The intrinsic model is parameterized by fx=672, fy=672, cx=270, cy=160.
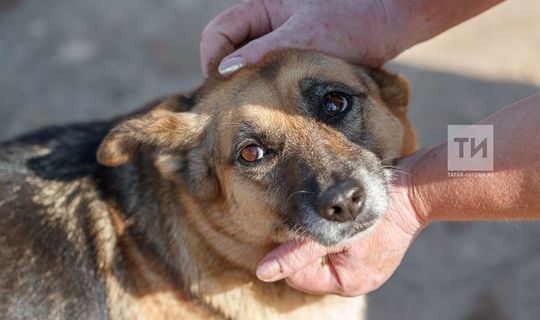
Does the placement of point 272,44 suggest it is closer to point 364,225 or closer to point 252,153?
point 252,153

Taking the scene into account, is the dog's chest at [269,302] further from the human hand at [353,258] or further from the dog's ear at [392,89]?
the dog's ear at [392,89]

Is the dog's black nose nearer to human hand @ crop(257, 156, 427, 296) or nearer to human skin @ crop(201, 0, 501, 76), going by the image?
human hand @ crop(257, 156, 427, 296)

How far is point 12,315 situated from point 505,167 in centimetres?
246

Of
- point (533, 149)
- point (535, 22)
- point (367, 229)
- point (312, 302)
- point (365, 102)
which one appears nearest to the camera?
point (533, 149)

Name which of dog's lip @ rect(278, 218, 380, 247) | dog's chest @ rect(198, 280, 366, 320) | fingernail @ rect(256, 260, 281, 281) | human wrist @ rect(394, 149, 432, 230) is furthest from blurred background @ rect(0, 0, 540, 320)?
dog's lip @ rect(278, 218, 380, 247)

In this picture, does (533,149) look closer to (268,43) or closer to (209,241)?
(268,43)

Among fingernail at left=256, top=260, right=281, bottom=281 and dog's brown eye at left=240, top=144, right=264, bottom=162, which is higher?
dog's brown eye at left=240, top=144, right=264, bottom=162

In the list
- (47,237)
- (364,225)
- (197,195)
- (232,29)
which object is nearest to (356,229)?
(364,225)

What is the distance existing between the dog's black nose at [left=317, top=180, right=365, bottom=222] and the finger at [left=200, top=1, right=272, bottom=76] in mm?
1180

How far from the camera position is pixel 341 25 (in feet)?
12.1

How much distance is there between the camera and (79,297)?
347 centimetres

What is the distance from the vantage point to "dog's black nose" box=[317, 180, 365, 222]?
118 inches

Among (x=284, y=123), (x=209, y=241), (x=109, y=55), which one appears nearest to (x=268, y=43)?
(x=284, y=123)

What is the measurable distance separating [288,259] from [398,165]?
29.5 inches
